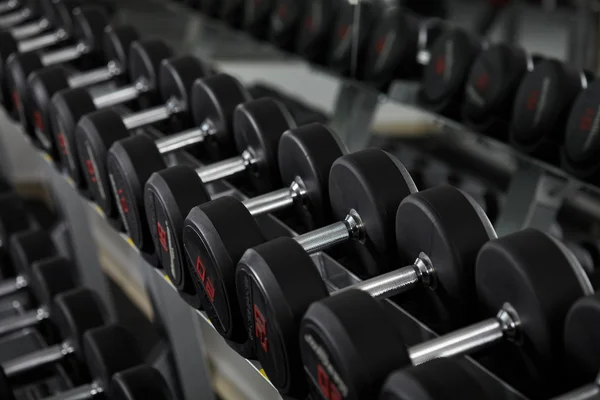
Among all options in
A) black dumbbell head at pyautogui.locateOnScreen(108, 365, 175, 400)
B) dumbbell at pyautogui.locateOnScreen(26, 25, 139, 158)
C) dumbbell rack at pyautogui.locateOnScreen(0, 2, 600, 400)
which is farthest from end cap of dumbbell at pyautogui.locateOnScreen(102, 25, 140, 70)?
black dumbbell head at pyautogui.locateOnScreen(108, 365, 175, 400)

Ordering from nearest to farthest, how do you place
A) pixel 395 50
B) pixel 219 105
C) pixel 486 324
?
pixel 486 324 < pixel 219 105 < pixel 395 50

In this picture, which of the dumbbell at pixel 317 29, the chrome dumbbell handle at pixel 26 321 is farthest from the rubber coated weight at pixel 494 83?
the chrome dumbbell handle at pixel 26 321

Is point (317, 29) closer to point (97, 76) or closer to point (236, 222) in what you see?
point (97, 76)

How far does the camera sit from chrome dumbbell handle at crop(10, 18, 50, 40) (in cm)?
201

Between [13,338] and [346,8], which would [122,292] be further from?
[346,8]

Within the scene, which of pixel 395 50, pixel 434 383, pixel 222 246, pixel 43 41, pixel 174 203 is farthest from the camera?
pixel 43 41

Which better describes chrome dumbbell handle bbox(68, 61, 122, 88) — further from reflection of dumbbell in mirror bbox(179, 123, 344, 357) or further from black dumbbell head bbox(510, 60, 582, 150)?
black dumbbell head bbox(510, 60, 582, 150)

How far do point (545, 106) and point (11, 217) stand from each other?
1.12 meters

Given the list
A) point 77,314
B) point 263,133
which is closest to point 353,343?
point 263,133

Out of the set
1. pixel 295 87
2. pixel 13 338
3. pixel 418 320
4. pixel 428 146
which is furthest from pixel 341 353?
pixel 295 87

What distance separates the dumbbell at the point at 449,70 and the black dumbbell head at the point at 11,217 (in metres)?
0.91

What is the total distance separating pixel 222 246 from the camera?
93cm

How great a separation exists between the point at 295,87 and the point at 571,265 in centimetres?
232

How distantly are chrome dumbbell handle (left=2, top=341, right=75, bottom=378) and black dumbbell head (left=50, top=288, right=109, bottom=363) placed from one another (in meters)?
0.01
